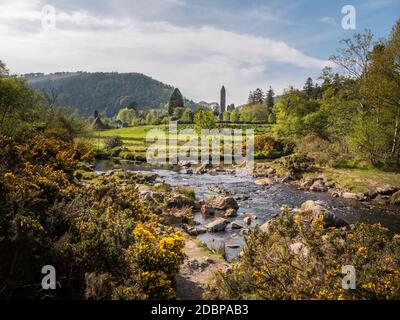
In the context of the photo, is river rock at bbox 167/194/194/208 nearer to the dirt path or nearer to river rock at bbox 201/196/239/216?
river rock at bbox 201/196/239/216

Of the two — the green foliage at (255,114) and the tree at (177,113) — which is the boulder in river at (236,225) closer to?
the green foliage at (255,114)

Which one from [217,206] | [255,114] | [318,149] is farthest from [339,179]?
[255,114]

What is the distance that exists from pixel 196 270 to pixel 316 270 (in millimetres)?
4949

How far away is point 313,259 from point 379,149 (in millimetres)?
31281

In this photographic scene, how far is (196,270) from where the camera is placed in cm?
1149

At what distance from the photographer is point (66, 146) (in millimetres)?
21922

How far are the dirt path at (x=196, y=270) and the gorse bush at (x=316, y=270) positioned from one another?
1.14 metres

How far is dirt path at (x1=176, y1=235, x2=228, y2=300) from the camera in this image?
970cm

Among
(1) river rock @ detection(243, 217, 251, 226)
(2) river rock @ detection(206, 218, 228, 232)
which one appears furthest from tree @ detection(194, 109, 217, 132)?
(2) river rock @ detection(206, 218, 228, 232)

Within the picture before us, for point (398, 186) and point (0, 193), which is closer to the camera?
point (0, 193)

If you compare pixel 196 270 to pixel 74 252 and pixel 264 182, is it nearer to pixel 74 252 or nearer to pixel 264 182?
pixel 74 252

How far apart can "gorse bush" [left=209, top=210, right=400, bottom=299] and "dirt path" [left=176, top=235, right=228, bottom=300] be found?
114 centimetres
